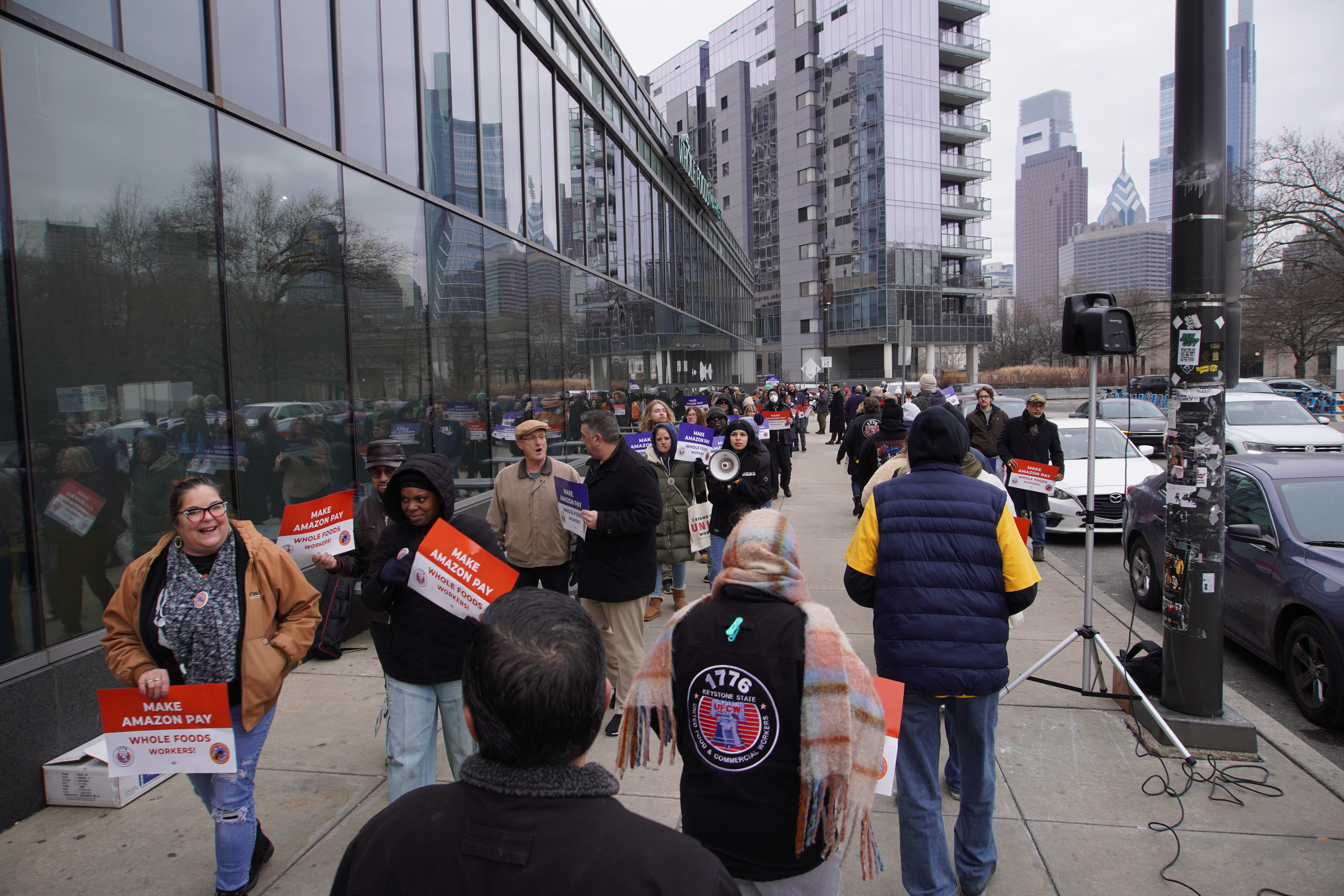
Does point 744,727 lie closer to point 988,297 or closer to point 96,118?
point 96,118

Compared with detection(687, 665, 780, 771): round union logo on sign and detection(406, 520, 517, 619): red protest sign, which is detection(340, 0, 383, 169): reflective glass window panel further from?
detection(687, 665, 780, 771): round union logo on sign

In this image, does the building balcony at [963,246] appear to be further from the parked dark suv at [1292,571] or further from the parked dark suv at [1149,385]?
the parked dark suv at [1292,571]

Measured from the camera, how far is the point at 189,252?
6266mm

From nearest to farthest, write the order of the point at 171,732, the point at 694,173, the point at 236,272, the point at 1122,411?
the point at 171,732 → the point at 236,272 → the point at 1122,411 → the point at 694,173

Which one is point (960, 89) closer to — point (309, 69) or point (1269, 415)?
point (1269, 415)

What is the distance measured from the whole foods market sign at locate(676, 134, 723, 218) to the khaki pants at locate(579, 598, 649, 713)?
27799mm

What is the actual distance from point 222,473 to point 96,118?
2638 mm

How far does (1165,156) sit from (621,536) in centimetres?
4650

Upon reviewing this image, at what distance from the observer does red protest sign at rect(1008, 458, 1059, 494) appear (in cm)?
805

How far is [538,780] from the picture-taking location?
4.52 ft

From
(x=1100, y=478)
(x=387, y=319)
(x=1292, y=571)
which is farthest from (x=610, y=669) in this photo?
(x=1100, y=478)

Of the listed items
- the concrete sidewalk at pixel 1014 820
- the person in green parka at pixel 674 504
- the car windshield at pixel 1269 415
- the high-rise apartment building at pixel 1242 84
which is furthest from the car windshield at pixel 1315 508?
the high-rise apartment building at pixel 1242 84

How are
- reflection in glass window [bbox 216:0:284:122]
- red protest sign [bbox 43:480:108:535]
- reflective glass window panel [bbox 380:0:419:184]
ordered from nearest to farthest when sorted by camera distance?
red protest sign [bbox 43:480:108:535], reflection in glass window [bbox 216:0:284:122], reflective glass window panel [bbox 380:0:419:184]

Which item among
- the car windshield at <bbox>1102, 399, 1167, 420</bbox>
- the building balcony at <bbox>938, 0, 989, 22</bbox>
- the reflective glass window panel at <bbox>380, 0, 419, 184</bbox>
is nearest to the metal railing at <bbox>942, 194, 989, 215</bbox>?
the building balcony at <bbox>938, 0, 989, 22</bbox>
